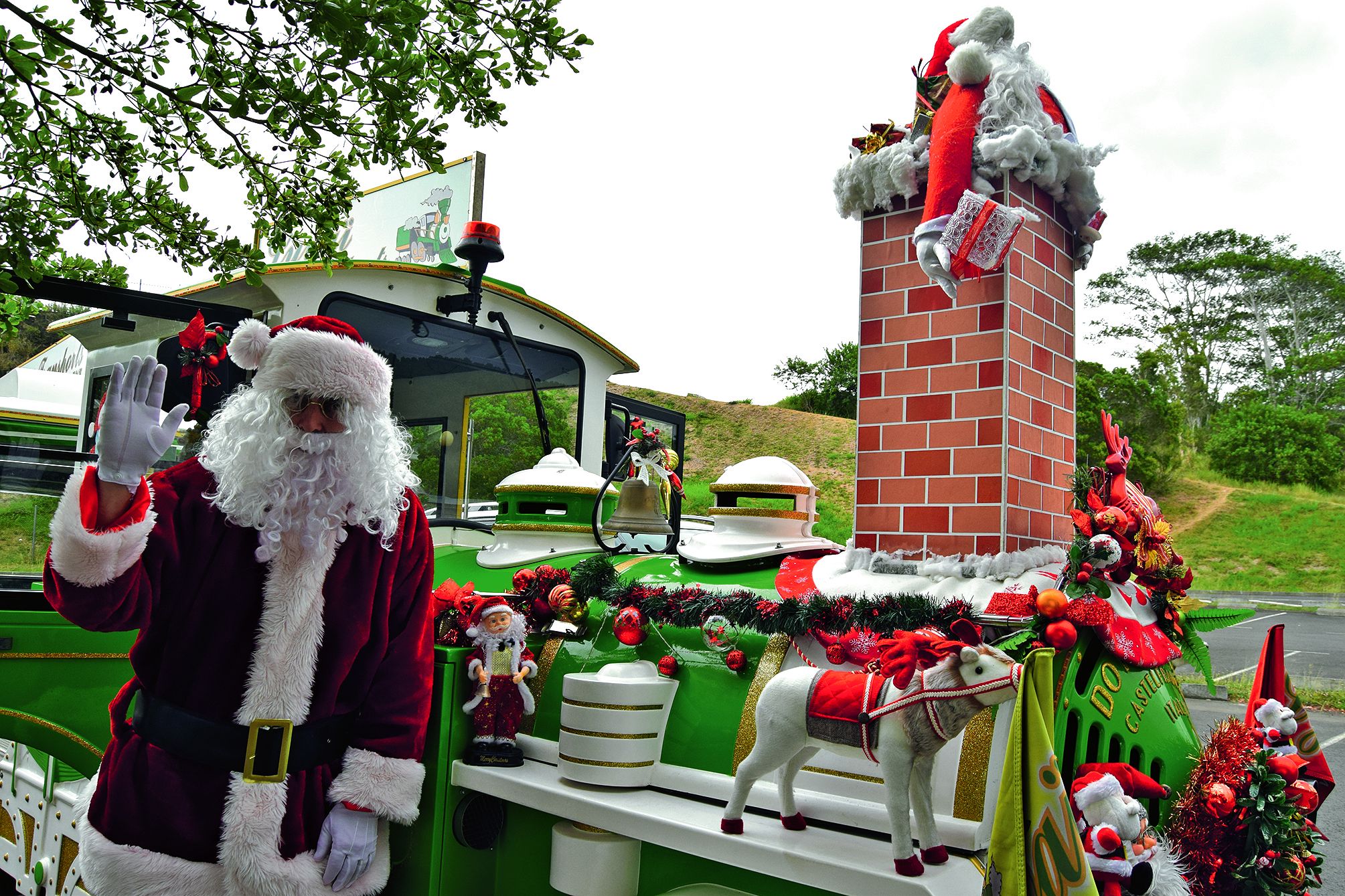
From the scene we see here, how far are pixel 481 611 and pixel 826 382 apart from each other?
31.4 meters

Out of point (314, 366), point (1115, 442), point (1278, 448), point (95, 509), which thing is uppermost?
point (1278, 448)

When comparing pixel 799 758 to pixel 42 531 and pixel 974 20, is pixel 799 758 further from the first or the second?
pixel 42 531

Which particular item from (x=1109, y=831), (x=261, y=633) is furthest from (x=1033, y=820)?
(x=261, y=633)

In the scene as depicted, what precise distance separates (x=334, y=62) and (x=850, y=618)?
231cm

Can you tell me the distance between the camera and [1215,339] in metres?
27.3

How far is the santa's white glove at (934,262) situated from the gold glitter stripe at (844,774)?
3.60 feet

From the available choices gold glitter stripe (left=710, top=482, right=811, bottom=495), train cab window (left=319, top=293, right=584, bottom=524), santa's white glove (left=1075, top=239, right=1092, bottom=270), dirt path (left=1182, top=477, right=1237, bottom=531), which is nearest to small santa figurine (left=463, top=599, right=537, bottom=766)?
gold glitter stripe (left=710, top=482, right=811, bottom=495)

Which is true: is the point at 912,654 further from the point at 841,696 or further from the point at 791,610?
the point at 791,610

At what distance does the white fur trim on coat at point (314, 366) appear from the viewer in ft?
6.30

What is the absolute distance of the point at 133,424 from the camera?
1577 mm

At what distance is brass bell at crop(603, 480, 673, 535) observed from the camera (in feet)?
10.0

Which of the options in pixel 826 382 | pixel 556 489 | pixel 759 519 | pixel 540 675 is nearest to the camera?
pixel 540 675

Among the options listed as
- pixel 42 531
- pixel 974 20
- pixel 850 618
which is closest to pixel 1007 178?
pixel 974 20

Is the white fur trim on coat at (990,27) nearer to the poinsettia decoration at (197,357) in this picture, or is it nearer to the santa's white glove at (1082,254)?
the santa's white glove at (1082,254)
